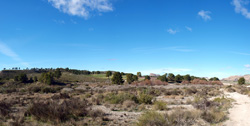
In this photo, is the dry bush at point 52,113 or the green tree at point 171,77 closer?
the dry bush at point 52,113

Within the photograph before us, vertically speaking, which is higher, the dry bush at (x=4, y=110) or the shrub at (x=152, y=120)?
the shrub at (x=152, y=120)

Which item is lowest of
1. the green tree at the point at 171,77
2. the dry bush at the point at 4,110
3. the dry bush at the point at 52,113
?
the dry bush at the point at 4,110

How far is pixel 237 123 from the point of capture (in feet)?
29.6

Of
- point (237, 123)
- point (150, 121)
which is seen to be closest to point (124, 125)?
point (150, 121)

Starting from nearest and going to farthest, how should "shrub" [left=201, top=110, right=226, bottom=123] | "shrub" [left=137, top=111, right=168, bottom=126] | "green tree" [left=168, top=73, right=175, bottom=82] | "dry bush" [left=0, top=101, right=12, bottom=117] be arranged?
"shrub" [left=137, top=111, right=168, bottom=126], "shrub" [left=201, top=110, right=226, bottom=123], "dry bush" [left=0, top=101, right=12, bottom=117], "green tree" [left=168, top=73, right=175, bottom=82]

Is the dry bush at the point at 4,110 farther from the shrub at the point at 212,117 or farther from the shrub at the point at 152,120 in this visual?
the shrub at the point at 212,117

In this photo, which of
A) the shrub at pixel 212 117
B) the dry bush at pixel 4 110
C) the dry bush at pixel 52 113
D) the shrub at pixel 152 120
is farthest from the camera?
the dry bush at pixel 4 110

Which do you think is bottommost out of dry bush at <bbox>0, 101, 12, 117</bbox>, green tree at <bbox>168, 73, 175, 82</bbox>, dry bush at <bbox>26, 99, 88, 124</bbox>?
dry bush at <bbox>0, 101, 12, 117</bbox>

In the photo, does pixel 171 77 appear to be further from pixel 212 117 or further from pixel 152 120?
pixel 152 120

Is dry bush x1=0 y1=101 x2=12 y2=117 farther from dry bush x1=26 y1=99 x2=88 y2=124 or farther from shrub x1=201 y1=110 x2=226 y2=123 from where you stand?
shrub x1=201 y1=110 x2=226 y2=123

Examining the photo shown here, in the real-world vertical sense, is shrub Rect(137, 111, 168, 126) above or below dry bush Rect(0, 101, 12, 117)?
above

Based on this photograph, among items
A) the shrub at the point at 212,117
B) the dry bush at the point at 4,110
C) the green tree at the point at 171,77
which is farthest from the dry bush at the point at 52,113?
the green tree at the point at 171,77

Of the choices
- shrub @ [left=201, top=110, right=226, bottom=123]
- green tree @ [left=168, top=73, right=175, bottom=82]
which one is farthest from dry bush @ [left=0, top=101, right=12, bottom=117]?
green tree @ [left=168, top=73, right=175, bottom=82]

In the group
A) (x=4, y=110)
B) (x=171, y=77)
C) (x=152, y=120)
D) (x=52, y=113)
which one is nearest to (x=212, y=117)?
(x=152, y=120)
